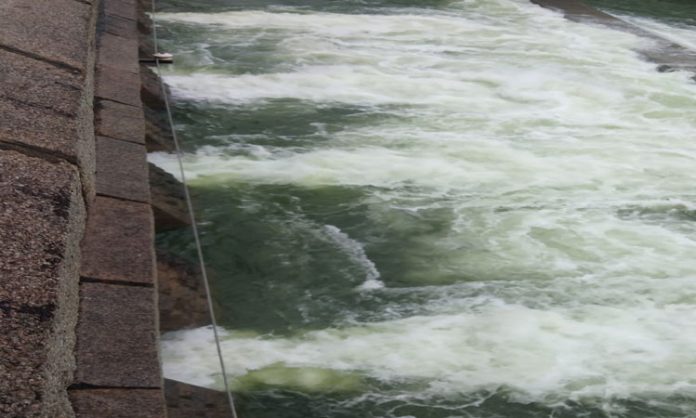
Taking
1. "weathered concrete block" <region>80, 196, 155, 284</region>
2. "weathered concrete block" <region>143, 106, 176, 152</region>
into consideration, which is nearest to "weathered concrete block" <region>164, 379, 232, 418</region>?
"weathered concrete block" <region>80, 196, 155, 284</region>

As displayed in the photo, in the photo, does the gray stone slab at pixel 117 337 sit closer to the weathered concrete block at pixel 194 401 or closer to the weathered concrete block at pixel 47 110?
the weathered concrete block at pixel 194 401

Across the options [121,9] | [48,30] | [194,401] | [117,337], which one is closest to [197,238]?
[48,30]

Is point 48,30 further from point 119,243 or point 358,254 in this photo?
point 358,254

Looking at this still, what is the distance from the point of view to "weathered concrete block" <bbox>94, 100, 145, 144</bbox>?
20.8 ft

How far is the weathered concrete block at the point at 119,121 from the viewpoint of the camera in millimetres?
6340

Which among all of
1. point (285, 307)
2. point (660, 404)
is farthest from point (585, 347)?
point (285, 307)

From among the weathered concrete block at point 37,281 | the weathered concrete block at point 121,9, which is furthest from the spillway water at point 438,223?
the weathered concrete block at point 37,281

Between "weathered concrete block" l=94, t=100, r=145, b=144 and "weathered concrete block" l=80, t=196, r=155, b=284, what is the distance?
3.86 ft

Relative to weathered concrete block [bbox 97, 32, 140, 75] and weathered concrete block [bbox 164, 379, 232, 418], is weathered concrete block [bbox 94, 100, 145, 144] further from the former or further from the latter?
weathered concrete block [bbox 164, 379, 232, 418]

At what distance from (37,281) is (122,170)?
2599 millimetres

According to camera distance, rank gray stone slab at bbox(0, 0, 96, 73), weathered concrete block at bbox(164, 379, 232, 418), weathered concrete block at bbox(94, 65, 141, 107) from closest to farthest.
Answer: weathered concrete block at bbox(164, 379, 232, 418) → gray stone slab at bbox(0, 0, 96, 73) → weathered concrete block at bbox(94, 65, 141, 107)

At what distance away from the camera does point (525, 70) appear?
10.8 meters

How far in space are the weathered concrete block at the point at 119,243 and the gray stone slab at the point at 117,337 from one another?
Answer: 110 millimetres

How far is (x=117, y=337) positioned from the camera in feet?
12.6
